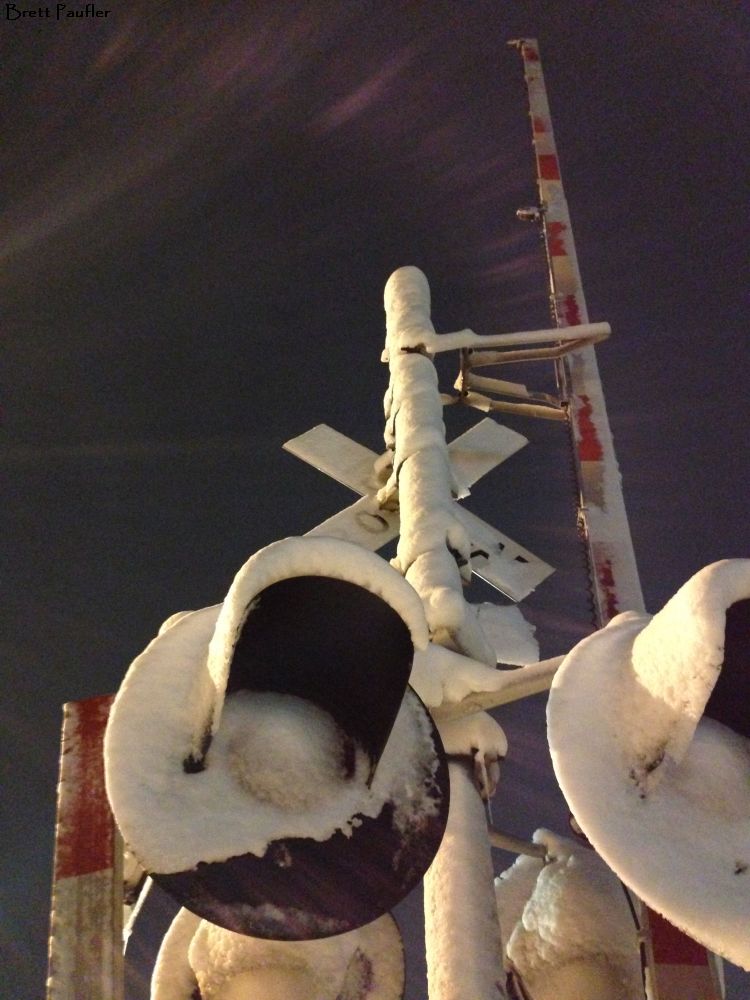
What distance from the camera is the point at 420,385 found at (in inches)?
291

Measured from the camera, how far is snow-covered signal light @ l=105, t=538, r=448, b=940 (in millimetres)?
2232

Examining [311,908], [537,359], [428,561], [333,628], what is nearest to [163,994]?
[311,908]

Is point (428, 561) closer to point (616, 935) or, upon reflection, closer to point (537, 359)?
point (616, 935)

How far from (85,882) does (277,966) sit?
988 millimetres

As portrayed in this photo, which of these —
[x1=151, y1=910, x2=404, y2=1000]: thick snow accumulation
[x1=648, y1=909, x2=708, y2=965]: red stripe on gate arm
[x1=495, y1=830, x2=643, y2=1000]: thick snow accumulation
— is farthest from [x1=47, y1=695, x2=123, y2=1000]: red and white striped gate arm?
[x1=648, y1=909, x2=708, y2=965]: red stripe on gate arm

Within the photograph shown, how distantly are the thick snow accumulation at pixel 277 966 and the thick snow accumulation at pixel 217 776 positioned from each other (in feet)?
4.66

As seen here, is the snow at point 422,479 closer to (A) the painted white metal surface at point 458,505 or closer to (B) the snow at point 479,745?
(A) the painted white metal surface at point 458,505

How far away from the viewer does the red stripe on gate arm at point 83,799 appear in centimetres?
323

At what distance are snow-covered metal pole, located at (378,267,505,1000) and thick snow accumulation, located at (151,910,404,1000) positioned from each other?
375mm

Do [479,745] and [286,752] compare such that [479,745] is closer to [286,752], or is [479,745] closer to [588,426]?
[286,752]

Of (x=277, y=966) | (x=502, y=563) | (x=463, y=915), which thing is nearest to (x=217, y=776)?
(x=277, y=966)

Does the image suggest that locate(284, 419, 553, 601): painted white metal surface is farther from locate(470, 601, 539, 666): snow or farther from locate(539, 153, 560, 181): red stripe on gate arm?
locate(539, 153, 560, 181): red stripe on gate arm

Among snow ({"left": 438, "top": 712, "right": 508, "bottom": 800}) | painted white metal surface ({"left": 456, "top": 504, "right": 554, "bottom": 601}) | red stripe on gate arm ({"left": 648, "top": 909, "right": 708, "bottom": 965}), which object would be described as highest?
painted white metal surface ({"left": 456, "top": 504, "right": 554, "bottom": 601})

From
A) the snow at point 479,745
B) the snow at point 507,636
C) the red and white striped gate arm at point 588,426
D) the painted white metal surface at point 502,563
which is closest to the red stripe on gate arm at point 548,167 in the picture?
the red and white striped gate arm at point 588,426
